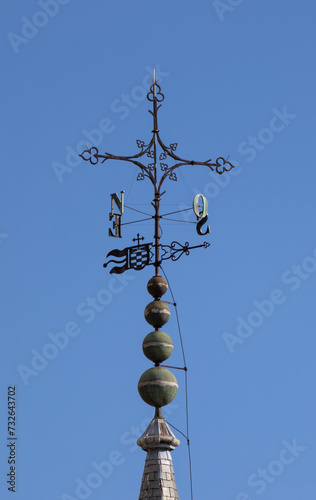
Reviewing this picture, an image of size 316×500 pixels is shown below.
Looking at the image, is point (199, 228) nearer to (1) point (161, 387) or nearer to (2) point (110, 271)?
(2) point (110, 271)

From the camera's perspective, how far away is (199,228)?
2362cm

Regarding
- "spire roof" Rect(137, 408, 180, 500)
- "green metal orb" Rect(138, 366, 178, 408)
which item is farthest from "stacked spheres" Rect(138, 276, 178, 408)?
"spire roof" Rect(137, 408, 180, 500)

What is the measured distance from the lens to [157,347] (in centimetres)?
2192

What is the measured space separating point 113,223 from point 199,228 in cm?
163

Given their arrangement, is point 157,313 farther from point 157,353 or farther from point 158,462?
point 158,462

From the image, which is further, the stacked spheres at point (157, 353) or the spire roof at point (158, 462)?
the stacked spheres at point (157, 353)

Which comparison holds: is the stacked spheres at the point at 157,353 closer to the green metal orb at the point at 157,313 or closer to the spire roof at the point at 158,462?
the green metal orb at the point at 157,313

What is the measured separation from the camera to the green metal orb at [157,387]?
21.6m

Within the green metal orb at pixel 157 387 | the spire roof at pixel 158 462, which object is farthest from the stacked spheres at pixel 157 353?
the spire roof at pixel 158 462

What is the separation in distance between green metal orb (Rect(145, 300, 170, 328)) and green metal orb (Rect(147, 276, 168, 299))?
19 centimetres

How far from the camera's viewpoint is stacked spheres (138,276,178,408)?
21.6 m

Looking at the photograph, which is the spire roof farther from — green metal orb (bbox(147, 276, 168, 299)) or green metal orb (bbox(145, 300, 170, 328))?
green metal orb (bbox(147, 276, 168, 299))

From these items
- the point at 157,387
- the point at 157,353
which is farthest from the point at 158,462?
the point at 157,353

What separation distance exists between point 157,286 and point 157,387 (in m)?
1.88
